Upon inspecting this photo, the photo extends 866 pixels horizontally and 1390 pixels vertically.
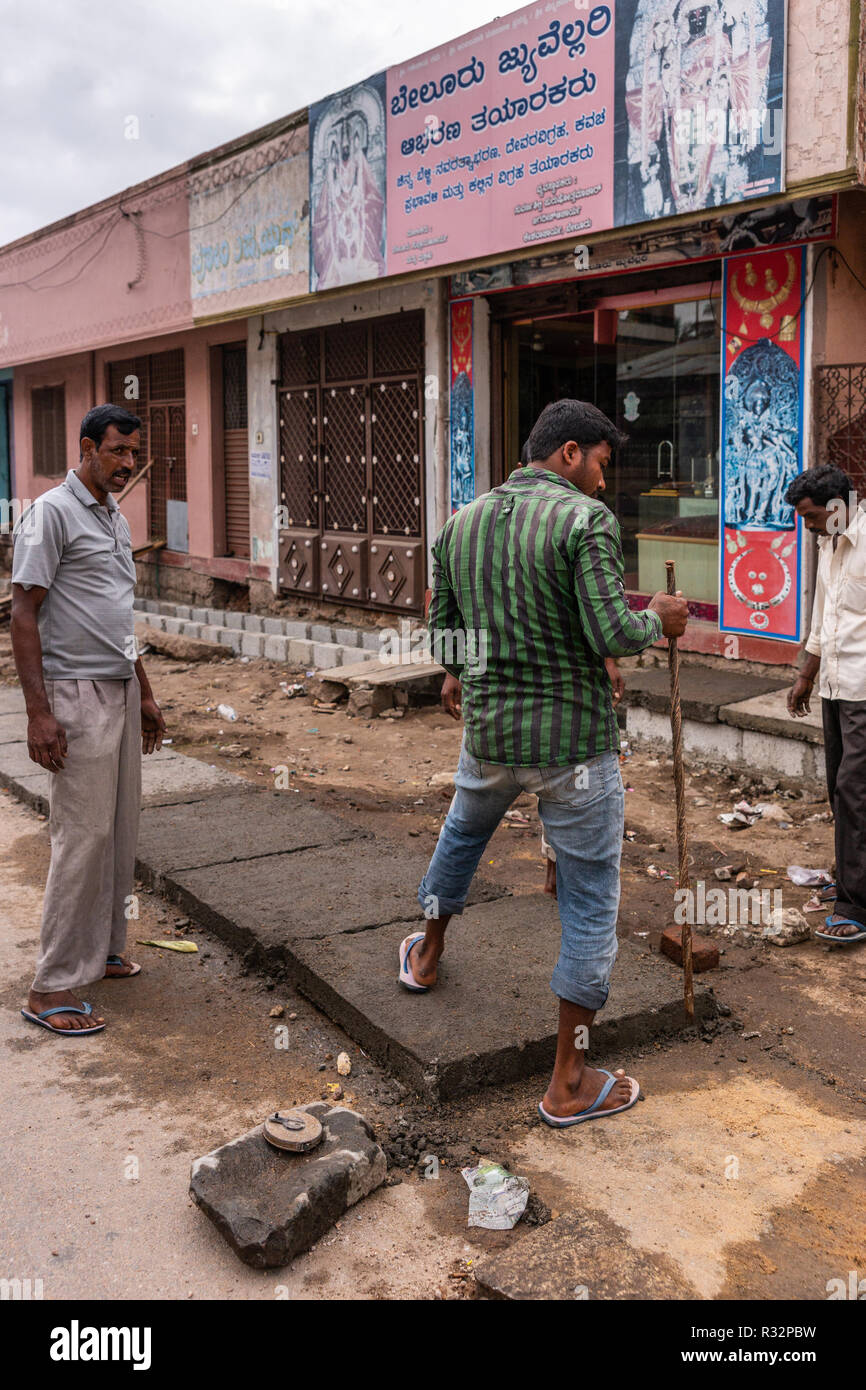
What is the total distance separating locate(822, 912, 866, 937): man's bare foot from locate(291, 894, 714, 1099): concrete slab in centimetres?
95

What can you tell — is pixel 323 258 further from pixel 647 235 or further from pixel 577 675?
pixel 577 675

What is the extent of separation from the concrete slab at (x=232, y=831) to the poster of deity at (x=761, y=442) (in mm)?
3468

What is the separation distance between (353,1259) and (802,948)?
8.56 ft

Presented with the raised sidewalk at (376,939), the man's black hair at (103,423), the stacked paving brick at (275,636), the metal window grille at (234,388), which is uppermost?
the metal window grille at (234,388)

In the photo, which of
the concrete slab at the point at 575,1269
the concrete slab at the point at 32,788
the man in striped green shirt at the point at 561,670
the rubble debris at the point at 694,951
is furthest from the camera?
the concrete slab at the point at 32,788

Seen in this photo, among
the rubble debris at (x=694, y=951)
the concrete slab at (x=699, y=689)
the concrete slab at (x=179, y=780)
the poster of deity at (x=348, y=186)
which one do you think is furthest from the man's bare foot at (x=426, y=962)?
the poster of deity at (x=348, y=186)

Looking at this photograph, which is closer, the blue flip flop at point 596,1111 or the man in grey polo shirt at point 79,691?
the blue flip flop at point 596,1111

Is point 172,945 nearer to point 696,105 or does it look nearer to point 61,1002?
point 61,1002

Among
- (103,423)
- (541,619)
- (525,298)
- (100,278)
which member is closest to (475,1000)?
(541,619)

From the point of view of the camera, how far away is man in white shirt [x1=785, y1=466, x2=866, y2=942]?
484cm

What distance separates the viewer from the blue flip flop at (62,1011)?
3975 millimetres

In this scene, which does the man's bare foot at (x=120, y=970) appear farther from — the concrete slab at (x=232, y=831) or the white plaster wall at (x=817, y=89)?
the white plaster wall at (x=817, y=89)

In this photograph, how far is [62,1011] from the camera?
4020 millimetres

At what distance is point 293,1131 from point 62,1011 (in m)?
1.26
